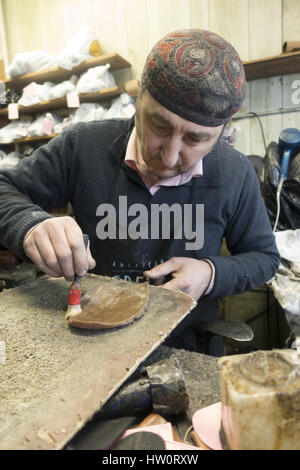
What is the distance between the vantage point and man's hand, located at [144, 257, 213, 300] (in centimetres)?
105

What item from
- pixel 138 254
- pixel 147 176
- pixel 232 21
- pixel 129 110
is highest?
pixel 232 21

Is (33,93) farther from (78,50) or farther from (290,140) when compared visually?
(290,140)

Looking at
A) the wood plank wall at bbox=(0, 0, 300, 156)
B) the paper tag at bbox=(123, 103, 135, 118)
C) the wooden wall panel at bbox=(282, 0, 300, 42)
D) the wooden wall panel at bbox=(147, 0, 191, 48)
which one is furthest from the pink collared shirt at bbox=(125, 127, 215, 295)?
the wooden wall panel at bbox=(147, 0, 191, 48)

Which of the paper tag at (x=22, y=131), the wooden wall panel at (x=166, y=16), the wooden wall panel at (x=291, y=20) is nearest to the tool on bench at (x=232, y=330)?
the wooden wall panel at (x=291, y=20)

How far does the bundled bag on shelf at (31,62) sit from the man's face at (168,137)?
2117 millimetres

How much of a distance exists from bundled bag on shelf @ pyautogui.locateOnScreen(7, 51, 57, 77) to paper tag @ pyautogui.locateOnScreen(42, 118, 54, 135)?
0.45m

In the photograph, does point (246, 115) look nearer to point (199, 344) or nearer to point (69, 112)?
point (69, 112)

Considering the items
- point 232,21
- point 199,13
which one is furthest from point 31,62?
point 232,21

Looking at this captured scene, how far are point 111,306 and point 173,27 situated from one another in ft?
8.09

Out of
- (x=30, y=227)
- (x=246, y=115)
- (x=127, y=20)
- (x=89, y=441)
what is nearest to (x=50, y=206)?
(x=30, y=227)

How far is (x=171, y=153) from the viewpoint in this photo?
94 cm

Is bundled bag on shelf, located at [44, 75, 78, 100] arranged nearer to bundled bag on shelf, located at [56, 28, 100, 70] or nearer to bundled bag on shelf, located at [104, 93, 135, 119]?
bundled bag on shelf, located at [56, 28, 100, 70]

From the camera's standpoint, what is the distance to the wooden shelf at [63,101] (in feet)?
7.89

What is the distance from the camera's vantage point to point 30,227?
2.97 feet
